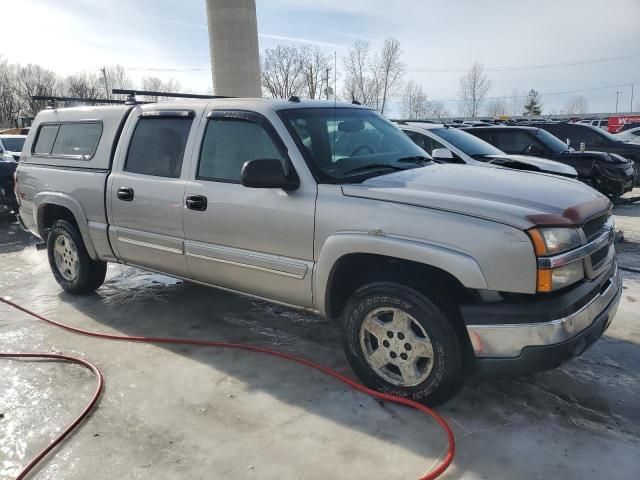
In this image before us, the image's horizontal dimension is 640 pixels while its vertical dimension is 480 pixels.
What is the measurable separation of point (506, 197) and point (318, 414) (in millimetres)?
1697

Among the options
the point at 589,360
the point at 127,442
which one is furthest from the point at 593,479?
the point at 127,442

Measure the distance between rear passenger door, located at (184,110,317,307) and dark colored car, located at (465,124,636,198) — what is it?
23.8 feet

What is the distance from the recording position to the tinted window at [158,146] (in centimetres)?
421

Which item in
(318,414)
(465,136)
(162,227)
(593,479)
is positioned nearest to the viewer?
(593,479)

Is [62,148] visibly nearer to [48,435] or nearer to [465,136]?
[48,435]

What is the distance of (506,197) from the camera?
2982 mm

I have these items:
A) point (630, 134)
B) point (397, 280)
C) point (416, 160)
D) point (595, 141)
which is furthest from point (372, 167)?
point (630, 134)

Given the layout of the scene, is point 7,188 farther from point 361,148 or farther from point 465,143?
point 361,148

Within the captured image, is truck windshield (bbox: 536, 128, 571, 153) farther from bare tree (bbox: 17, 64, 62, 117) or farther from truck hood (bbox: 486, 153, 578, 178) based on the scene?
bare tree (bbox: 17, 64, 62, 117)

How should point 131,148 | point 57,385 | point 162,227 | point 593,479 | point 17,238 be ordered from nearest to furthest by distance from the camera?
point 593,479 < point 57,385 < point 162,227 < point 131,148 < point 17,238

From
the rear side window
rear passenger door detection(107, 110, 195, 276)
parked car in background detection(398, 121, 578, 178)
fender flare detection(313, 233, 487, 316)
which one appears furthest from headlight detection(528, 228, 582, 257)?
parked car in background detection(398, 121, 578, 178)

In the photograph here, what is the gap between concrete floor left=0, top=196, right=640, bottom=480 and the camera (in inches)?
107

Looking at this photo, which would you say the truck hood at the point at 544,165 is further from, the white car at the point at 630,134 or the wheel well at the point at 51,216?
the white car at the point at 630,134

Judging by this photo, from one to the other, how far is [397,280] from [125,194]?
103 inches
